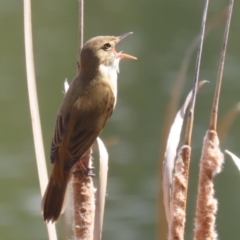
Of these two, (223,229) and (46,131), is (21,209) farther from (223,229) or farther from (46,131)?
(223,229)

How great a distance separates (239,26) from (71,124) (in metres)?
5.16

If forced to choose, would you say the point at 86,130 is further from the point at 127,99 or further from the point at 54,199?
the point at 127,99

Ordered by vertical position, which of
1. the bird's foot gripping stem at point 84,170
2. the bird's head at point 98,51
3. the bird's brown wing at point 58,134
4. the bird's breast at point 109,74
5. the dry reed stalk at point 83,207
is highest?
the bird's head at point 98,51

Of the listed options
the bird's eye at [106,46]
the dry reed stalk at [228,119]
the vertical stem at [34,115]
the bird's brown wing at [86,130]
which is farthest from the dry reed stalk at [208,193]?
the bird's eye at [106,46]

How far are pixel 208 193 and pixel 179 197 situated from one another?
0.23 feet

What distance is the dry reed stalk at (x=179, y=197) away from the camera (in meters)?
2.03

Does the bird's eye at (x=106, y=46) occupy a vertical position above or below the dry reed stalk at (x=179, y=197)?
above

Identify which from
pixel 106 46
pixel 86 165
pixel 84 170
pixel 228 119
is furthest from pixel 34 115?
pixel 106 46

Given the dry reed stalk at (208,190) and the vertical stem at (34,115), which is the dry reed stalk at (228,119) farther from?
the vertical stem at (34,115)

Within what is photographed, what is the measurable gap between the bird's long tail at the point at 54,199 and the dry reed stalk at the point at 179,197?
0.43 meters

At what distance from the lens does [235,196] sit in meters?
5.80

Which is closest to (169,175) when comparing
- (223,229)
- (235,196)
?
(223,229)

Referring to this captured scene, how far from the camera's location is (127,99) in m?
6.88

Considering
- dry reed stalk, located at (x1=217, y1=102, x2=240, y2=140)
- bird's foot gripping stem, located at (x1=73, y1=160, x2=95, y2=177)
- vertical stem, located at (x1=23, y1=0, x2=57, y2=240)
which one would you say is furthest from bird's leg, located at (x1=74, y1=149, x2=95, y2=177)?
dry reed stalk, located at (x1=217, y1=102, x2=240, y2=140)
